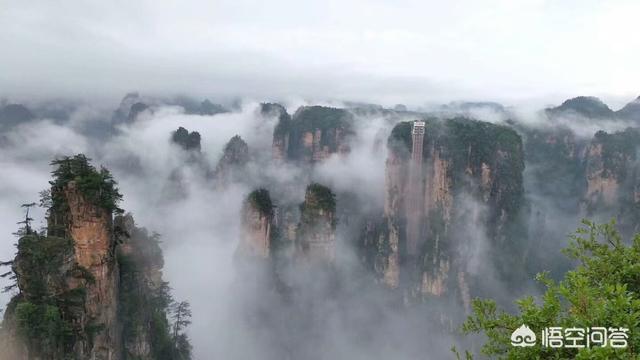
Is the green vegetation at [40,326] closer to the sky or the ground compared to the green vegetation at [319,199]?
closer to the ground

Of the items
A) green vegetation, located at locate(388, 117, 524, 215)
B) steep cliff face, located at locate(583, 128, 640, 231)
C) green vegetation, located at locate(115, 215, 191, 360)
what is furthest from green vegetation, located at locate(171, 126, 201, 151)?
steep cliff face, located at locate(583, 128, 640, 231)

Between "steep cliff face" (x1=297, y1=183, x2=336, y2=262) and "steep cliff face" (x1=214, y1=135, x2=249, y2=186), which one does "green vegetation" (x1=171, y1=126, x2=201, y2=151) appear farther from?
"steep cliff face" (x1=297, y1=183, x2=336, y2=262)

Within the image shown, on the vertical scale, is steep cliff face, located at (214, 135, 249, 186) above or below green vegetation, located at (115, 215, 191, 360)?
above

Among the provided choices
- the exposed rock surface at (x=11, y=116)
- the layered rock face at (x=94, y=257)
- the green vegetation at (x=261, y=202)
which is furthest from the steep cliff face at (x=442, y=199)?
the exposed rock surface at (x=11, y=116)

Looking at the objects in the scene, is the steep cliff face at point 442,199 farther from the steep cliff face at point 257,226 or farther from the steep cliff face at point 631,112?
the steep cliff face at point 631,112

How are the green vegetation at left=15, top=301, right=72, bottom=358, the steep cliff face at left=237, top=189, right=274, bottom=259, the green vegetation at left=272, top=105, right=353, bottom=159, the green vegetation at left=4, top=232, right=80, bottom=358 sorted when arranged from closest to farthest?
the green vegetation at left=15, top=301, right=72, bottom=358
the green vegetation at left=4, top=232, right=80, bottom=358
the steep cliff face at left=237, top=189, right=274, bottom=259
the green vegetation at left=272, top=105, right=353, bottom=159
